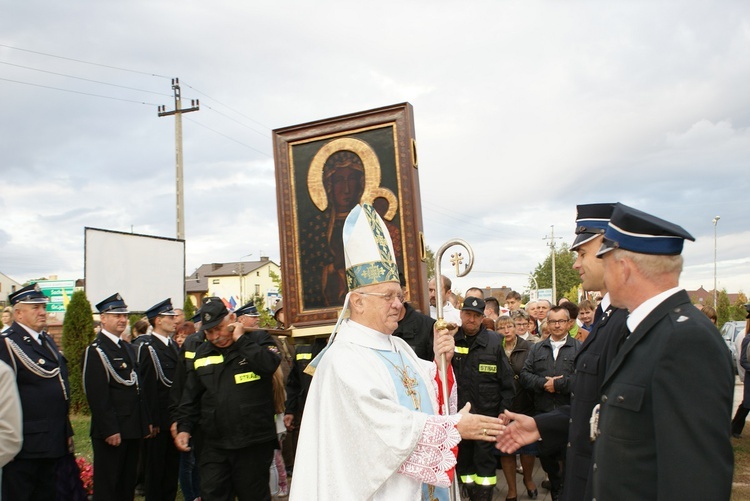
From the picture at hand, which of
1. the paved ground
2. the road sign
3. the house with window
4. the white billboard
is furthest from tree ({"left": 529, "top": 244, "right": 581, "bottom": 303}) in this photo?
the paved ground

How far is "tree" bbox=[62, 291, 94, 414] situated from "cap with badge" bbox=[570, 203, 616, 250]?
496 inches

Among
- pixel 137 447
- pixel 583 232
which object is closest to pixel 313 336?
pixel 137 447

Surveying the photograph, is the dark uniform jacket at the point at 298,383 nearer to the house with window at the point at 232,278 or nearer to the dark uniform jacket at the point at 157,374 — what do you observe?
the dark uniform jacket at the point at 157,374

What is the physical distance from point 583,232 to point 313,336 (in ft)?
11.2

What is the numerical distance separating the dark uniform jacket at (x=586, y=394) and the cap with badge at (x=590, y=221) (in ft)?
1.37

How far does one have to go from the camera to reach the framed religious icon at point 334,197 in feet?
19.0

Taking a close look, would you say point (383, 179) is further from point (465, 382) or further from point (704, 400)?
point (704, 400)

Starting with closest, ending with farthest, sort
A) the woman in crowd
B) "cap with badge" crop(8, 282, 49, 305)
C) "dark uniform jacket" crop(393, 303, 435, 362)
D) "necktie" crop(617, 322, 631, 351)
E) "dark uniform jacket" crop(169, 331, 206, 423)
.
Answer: "necktie" crop(617, 322, 631, 351)
"cap with badge" crop(8, 282, 49, 305)
"dark uniform jacket" crop(393, 303, 435, 362)
"dark uniform jacket" crop(169, 331, 206, 423)
the woman in crowd

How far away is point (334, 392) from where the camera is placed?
126 inches

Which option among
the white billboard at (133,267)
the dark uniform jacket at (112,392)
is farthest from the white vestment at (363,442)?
the white billboard at (133,267)

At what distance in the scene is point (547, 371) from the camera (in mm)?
7020

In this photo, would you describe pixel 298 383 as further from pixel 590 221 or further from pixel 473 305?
pixel 590 221

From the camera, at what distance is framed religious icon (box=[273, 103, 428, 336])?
5777 mm

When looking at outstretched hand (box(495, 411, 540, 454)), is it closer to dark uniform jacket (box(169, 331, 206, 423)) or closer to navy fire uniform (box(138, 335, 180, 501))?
dark uniform jacket (box(169, 331, 206, 423))
